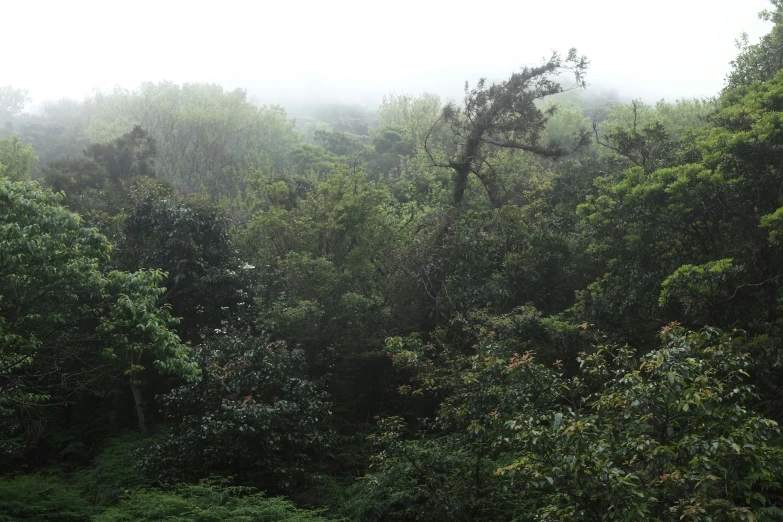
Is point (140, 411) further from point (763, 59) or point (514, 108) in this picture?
point (763, 59)

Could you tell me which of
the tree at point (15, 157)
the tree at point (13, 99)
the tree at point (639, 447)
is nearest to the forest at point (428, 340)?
the tree at point (639, 447)

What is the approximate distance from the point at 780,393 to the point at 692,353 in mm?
5555

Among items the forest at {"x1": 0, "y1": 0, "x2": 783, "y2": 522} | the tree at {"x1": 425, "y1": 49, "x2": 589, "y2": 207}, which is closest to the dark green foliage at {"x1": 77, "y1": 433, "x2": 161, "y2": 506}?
the forest at {"x1": 0, "y1": 0, "x2": 783, "y2": 522}

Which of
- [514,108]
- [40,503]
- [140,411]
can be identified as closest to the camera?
[40,503]

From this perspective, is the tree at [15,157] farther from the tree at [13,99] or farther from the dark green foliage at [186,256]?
the tree at [13,99]

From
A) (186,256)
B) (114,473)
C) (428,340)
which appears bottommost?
(114,473)

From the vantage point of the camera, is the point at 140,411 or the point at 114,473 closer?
the point at 114,473

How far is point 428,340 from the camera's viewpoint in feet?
54.7

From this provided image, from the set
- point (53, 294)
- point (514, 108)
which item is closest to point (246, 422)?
point (53, 294)

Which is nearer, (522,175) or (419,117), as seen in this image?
(522,175)

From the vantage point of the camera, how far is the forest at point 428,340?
19.9 feet

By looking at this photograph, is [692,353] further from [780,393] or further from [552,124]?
[552,124]

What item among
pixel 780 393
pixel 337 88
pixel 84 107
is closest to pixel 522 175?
pixel 780 393

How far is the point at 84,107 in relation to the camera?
186 ft
